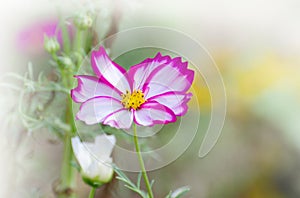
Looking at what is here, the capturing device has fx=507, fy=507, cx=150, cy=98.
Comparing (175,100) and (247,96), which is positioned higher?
(247,96)

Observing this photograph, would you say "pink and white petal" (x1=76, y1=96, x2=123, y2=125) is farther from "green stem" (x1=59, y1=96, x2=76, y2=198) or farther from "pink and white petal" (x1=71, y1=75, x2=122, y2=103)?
"green stem" (x1=59, y1=96, x2=76, y2=198)

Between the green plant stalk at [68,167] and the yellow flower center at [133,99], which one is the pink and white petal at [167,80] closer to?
the yellow flower center at [133,99]

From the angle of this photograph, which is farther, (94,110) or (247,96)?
(247,96)

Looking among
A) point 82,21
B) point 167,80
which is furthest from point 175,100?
point 82,21

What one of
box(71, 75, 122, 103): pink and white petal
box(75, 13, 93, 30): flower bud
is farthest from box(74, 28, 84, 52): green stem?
box(71, 75, 122, 103): pink and white petal

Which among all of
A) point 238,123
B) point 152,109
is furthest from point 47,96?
point 238,123

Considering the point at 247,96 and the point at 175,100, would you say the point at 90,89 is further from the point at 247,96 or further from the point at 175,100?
the point at 247,96
